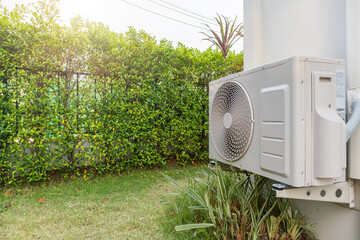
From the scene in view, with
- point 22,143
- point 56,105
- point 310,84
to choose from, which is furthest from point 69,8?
point 310,84

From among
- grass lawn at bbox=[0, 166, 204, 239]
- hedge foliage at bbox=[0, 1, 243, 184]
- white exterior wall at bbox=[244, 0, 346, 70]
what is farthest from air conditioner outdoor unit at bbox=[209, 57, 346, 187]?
hedge foliage at bbox=[0, 1, 243, 184]

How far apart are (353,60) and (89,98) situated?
293 centimetres

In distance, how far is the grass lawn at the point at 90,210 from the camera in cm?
179

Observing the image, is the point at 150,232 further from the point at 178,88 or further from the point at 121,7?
the point at 121,7

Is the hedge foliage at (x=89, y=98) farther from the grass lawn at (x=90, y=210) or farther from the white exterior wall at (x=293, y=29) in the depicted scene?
the white exterior wall at (x=293, y=29)

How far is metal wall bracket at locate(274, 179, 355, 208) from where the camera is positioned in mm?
1157

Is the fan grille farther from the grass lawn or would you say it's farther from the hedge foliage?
the hedge foliage

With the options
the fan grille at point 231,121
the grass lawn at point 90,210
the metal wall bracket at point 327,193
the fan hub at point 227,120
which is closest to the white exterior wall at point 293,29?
the fan grille at point 231,121

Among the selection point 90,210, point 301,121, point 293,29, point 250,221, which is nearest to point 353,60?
point 293,29

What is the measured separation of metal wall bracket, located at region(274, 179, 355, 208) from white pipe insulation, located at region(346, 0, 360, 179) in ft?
0.29

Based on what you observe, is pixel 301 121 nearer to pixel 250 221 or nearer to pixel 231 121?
pixel 231 121

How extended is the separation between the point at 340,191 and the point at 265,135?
22.8 inches

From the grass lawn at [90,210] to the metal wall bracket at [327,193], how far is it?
91 centimetres

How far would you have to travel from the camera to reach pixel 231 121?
1.51 m
